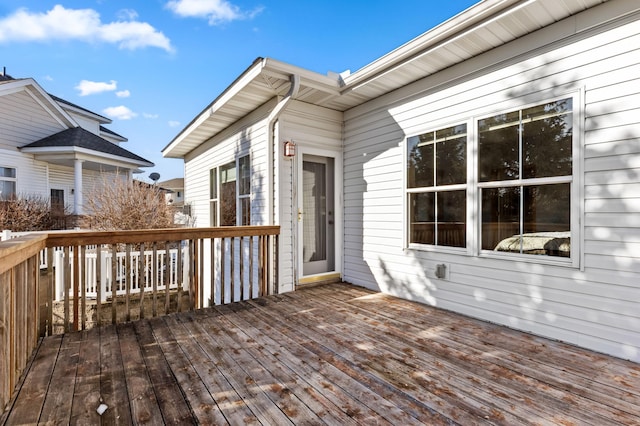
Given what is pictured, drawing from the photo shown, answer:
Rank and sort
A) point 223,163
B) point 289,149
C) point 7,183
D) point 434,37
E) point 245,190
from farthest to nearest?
1. point 7,183
2. point 223,163
3. point 245,190
4. point 289,149
5. point 434,37

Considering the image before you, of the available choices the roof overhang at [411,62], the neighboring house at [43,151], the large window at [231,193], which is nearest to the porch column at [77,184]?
the neighboring house at [43,151]

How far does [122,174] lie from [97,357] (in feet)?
36.1

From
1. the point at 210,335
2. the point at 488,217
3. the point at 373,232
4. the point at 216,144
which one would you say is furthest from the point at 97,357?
the point at 216,144

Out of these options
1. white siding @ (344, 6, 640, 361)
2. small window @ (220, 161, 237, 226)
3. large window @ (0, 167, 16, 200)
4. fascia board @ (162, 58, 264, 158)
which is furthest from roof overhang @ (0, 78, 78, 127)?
white siding @ (344, 6, 640, 361)

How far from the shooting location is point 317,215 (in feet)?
16.3

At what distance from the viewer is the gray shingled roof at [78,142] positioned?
9195 millimetres

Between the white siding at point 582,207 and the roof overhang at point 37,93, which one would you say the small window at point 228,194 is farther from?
the roof overhang at point 37,93

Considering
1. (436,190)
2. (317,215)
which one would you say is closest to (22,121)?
(317,215)

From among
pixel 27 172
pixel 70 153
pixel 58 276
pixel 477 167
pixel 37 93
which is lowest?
pixel 58 276

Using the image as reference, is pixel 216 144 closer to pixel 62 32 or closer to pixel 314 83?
pixel 314 83

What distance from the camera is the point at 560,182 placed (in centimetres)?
279

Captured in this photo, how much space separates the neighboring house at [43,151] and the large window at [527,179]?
10114mm

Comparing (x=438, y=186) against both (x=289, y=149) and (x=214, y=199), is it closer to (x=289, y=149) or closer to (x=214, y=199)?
(x=289, y=149)

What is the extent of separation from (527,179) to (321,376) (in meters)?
2.65
